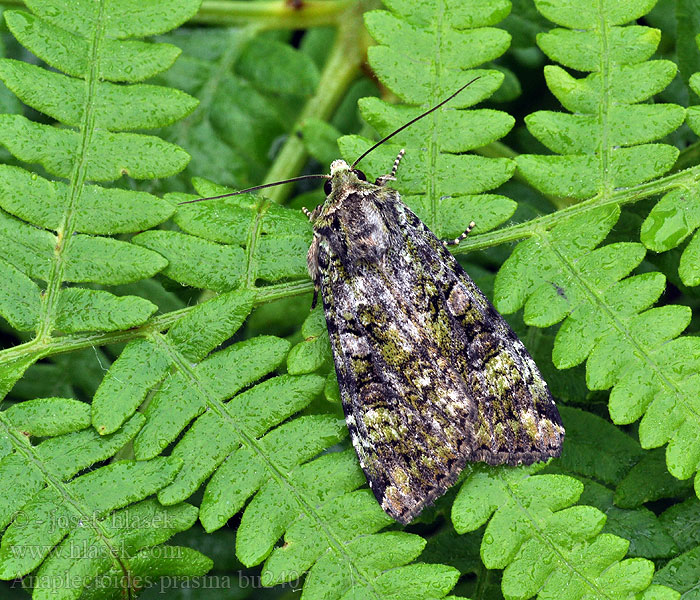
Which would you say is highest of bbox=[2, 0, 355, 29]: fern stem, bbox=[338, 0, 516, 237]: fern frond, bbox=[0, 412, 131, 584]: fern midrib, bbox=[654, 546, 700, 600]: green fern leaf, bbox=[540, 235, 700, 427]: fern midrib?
bbox=[2, 0, 355, 29]: fern stem

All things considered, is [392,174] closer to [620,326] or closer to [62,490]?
[620,326]

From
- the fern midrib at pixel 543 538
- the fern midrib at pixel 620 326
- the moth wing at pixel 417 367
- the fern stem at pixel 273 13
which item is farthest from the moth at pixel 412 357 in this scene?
the fern stem at pixel 273 13

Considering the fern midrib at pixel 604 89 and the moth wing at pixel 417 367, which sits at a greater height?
the fern midrib at pixel 604 89

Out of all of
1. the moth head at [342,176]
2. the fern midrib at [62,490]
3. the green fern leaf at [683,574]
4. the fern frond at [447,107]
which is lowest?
the green fern leaf at [683,574]

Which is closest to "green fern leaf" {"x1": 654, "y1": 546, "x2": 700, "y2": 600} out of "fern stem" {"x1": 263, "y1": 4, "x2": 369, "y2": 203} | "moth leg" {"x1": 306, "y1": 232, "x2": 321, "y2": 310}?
"moth leg" {"x1": 306, "y1": 232, "x2": 321, "y2": 310}

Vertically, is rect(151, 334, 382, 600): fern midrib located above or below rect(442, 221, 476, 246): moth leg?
below

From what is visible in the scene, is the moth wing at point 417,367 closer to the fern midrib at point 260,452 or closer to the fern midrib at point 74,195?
the fern midrib at point 260,452

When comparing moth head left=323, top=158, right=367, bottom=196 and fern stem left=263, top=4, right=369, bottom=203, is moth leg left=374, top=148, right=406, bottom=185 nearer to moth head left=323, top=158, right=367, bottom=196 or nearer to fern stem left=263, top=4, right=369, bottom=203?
moth head left=323, top=158, right=367, bottom=196

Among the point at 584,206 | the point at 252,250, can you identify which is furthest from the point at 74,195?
the point at 584,206
